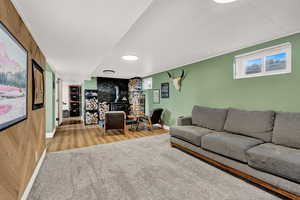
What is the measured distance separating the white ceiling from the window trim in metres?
0.21

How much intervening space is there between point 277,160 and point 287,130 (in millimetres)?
748

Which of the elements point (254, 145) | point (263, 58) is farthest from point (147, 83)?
point (254, 145)

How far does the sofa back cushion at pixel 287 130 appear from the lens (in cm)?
192

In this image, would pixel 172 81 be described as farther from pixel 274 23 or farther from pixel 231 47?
pixel 274 23

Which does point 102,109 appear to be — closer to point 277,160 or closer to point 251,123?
point 251,123

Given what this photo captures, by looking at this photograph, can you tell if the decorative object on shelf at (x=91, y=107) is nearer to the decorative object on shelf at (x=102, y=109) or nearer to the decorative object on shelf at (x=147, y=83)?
the decorative object on shelf at (x=102, y=109)

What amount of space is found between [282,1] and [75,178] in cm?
361

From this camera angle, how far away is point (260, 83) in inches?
105

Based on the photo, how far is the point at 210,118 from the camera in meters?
3.14

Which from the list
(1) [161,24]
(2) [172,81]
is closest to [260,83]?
(1) [161,24]

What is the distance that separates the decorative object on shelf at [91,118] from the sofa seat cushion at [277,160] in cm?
620

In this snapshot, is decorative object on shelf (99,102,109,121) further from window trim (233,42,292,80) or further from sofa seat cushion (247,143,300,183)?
sofa seat cushion (247,143,300,183)

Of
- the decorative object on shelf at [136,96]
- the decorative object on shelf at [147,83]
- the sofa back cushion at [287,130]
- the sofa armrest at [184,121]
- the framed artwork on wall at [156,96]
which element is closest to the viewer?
the sofa back cushion at [287,130]

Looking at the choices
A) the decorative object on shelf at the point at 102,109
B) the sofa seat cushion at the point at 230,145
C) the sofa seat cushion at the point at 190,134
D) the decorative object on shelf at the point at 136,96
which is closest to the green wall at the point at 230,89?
the sofa seat cushion at the point at 230,145
